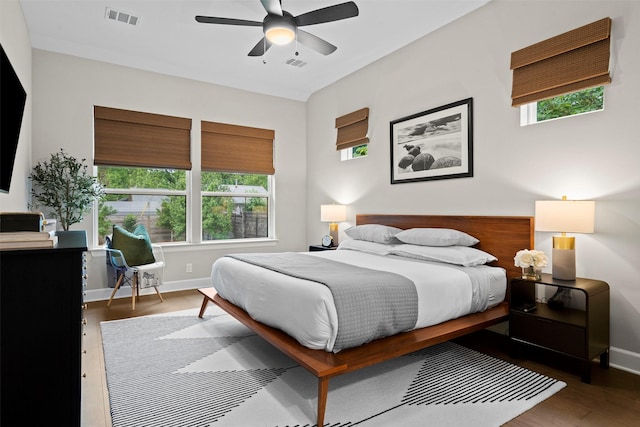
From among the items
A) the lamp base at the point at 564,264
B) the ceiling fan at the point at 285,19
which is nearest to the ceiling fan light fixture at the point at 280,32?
the ceiling fan at the point at 285,19

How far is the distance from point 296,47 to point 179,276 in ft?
11.1

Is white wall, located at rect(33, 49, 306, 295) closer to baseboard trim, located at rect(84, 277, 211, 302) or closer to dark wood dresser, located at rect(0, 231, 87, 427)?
baseboard trim, located at rect(84, 277, 211, 302)

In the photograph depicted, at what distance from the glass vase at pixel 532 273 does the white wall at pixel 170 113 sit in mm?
3818

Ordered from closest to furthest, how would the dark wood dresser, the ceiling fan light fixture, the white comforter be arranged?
the dark wood dresser
the white comforter
the ceiling fan light fixture

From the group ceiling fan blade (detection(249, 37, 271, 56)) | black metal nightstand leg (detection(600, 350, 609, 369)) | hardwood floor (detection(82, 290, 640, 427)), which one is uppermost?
ceiling fan blade (detection(249, 37, 271, 56))

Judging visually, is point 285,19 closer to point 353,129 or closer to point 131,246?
point 353,129

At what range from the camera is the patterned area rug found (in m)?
2.00

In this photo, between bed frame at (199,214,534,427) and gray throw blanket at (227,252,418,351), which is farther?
gray throw blanket at (227,252,418,351)

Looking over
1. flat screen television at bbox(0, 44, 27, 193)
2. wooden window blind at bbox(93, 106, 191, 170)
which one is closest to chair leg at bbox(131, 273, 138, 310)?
wooden window blind at bbox(93, 106, 191, 170)

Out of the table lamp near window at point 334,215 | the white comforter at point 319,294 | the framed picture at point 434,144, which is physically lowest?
the white comforter at point 319,294

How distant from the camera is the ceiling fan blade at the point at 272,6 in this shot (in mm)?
2781

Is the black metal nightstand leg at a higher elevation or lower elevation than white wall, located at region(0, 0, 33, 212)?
lower

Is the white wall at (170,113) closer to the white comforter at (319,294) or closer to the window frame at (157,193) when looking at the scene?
the window frame at (157,193)

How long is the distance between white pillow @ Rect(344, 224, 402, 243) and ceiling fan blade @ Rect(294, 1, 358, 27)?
2.13 metres
